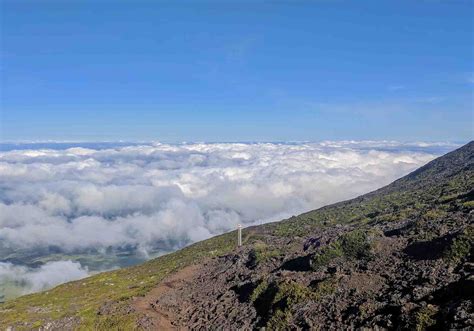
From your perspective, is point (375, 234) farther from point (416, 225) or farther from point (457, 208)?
point (457, 208)

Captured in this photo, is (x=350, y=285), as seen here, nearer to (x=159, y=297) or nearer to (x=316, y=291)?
(x=316, y=291)

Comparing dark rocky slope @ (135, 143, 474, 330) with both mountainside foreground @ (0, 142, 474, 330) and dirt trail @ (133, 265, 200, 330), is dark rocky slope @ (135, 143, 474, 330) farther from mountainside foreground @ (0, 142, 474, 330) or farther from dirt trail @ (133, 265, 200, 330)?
dirt trail @ (133, 265, 200, 330)

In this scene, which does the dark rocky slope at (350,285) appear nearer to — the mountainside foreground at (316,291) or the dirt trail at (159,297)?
the mountainside foreground at (316,291)

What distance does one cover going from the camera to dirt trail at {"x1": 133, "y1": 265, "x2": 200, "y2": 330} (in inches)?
1476

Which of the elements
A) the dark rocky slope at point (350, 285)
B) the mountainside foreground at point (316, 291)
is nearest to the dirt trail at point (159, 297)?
the mountainside foreground at point (316, 291)

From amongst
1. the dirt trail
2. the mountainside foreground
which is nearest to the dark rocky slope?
the mountainside foreground

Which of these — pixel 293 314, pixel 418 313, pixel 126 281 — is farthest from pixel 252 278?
pixel 126 281

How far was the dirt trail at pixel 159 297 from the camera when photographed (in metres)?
37.5

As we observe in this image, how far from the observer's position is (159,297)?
44.1 metres

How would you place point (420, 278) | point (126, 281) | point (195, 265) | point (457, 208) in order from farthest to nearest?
point (126, 281) → point (195, 265) → point (457, 208) → point (420, 278)

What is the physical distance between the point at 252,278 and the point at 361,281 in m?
12.9

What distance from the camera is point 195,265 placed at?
185 feet

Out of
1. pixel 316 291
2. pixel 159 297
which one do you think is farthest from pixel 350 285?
pixel 159 297

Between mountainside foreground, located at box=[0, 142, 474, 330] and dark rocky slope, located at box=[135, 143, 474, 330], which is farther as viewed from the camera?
mountainside foreground, located at box=[0, 142, 474, 330]
